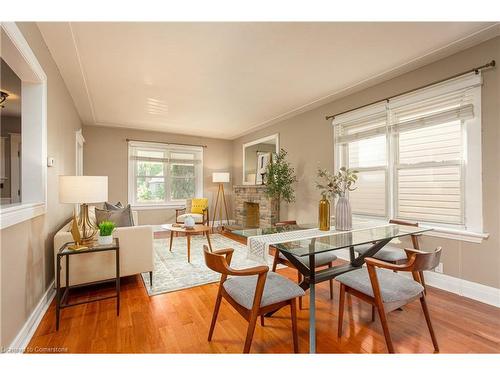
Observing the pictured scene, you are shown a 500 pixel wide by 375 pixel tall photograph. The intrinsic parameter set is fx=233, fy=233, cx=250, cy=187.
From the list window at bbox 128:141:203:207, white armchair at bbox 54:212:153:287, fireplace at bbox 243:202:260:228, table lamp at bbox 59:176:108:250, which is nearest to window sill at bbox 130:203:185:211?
window at bbox 128:141:203:207

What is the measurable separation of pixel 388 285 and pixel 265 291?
87 centimetres

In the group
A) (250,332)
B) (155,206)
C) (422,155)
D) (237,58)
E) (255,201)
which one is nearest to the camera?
(250,332)

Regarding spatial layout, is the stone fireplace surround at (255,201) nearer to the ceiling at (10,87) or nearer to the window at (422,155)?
the window at (422,155)

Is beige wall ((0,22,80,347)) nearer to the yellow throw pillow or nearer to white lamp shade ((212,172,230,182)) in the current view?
the yellow throw pillow

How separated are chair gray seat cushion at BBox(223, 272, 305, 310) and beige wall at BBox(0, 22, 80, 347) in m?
1.36

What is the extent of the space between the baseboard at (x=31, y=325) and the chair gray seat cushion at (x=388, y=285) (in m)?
2.24

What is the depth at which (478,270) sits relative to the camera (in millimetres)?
2299

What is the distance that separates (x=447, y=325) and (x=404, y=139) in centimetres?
205

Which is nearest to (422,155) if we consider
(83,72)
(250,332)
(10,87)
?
(250,332)

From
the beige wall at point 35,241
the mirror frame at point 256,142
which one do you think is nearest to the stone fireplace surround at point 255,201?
the mirror frame at point 256,142

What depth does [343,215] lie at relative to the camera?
85.3 inches

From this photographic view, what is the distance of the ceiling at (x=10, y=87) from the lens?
2683 mm

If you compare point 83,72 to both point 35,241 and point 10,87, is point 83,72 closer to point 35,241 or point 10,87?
point 10,87
